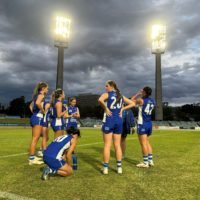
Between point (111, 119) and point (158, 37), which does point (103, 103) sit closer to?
point (111, 119)

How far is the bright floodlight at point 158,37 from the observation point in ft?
196

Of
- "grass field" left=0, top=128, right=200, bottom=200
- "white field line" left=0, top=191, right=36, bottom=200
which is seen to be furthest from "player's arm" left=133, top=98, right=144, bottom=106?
"white field line" left=0, top=191, right=36, bottom=200

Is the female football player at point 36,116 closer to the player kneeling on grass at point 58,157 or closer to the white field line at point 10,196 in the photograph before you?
the player kneeling on grass at point 58,157

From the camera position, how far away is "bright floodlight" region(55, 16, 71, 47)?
50719 millimetres

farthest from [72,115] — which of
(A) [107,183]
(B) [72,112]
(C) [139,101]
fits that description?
(A) [107,183]

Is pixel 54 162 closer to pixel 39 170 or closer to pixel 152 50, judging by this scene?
pixel 39 170

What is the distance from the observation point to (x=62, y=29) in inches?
2012

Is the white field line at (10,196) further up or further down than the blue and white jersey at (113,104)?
further down

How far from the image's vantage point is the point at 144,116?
24.2 ft

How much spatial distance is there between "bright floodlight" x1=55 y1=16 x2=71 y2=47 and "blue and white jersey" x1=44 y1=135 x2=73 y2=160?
47963 mm

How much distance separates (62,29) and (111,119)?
4779cm

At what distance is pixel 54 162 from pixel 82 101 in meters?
187

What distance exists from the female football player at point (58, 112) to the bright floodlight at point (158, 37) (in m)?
56.2

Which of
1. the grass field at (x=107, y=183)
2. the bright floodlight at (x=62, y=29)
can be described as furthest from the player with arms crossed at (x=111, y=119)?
the bright floodlight at (x=62, y=29)
